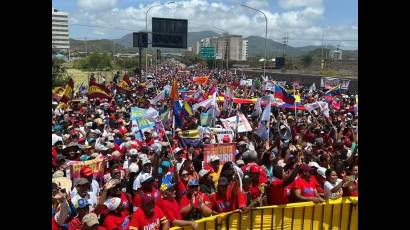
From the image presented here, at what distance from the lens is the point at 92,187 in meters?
6.24

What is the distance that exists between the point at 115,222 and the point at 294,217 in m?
2.19

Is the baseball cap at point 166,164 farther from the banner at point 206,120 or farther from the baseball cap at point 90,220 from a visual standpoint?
the banner at point 206,120

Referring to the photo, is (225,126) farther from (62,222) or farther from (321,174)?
(62,222)

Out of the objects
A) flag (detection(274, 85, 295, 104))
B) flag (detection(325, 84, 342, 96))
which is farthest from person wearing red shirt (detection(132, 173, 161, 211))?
flag (detection(325, 84, 342, 96))

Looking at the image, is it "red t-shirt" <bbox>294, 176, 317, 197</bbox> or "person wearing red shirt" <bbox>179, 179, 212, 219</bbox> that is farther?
"red t-shirt" <bbox>294, 176, 317, 197</bbox>

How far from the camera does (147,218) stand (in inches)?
180

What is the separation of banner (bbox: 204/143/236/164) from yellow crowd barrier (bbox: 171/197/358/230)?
2995 millimetres

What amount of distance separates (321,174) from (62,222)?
3996 mm

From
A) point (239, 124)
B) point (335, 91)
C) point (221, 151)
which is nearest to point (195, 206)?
point (221, 151)

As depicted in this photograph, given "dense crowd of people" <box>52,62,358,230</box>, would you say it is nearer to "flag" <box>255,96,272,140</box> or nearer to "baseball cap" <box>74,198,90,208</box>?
"baseball cap" <box>74,198,90,208</box>

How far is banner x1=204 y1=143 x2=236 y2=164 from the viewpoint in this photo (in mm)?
8398

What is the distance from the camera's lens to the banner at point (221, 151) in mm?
8398

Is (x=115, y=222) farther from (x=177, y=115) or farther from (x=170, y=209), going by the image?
(x=177, y=115)
